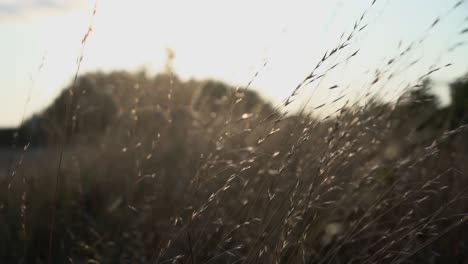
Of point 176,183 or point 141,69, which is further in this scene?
point 141,69

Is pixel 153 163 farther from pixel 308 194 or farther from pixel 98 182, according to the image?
pixel 308 194

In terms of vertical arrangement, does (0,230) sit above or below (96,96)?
above

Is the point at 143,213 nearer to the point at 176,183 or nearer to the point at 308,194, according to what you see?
the point at 176,183

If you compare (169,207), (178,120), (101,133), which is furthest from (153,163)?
(101,133)

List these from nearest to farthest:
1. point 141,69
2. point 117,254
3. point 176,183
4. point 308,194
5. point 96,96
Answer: point 308,194, point 117,254, point 176,183, point 141,69, point 96,96

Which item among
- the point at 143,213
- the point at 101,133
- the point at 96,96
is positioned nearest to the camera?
the point at 143,213

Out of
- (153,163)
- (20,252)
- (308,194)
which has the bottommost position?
(153,163)
